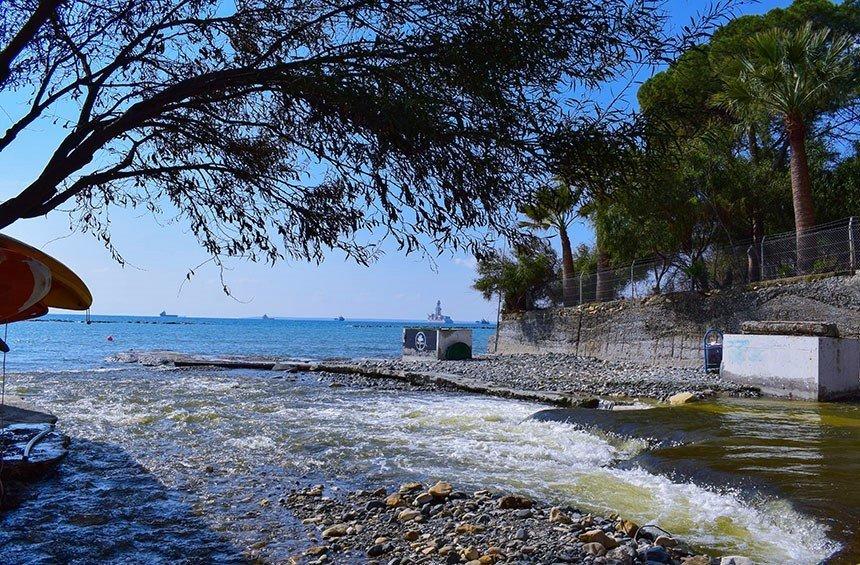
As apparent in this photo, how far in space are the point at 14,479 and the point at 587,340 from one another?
2394 cm

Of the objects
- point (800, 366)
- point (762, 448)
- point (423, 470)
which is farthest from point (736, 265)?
point (423, 470)

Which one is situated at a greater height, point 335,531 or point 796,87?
point 796,87

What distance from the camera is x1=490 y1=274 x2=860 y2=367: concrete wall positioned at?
1856cm

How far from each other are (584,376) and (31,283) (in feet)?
58.3

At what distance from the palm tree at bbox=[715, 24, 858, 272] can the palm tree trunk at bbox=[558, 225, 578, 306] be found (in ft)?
33.9

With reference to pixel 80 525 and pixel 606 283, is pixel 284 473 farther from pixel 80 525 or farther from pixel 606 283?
pixel 606 283

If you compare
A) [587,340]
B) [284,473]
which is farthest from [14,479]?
[587,340]

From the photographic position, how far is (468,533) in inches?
250

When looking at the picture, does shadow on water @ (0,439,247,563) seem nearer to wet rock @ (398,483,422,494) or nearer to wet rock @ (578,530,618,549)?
wet rock @ (398,483,422,494)

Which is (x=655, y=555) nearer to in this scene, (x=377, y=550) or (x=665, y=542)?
(x=665, y=542)

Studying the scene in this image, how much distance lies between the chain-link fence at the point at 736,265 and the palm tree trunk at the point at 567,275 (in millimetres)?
121

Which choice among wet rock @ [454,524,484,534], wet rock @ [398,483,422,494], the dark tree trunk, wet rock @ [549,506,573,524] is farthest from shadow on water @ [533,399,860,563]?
the dark tree trunk

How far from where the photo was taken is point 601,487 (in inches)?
331

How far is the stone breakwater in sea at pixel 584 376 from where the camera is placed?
17344mm
